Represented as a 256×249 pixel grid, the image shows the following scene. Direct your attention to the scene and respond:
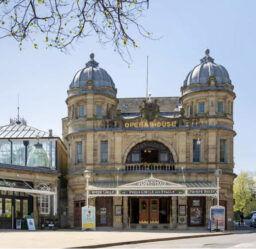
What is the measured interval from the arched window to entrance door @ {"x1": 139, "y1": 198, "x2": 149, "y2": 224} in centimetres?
359

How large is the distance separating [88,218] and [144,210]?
29.8ft

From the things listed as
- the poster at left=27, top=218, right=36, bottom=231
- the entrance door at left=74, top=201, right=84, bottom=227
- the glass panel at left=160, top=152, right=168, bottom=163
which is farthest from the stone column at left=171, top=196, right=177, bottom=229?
the poster at left=27, top=218, right=36, bottom=231

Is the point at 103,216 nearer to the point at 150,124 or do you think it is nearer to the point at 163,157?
the point at 163,157

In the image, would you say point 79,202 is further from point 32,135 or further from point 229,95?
point 229,95

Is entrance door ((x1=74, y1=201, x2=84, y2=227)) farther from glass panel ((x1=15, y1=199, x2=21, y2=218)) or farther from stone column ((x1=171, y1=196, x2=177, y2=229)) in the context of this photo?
stone column ((x1=171, y1=196, x2=177, y2=229))

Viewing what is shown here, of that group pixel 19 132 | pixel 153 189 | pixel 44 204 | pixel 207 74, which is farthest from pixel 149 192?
pixel 19 132

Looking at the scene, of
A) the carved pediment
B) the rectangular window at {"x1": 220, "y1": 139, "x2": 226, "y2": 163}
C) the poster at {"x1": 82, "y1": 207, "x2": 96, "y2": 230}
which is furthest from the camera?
the rectangular window at {"x1": 220, "y1": 139, "x2": 226, "y2": 163}

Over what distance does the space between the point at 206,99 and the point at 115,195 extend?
12.1m

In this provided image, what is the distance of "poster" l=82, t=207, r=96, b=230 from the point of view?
3981 centimetres

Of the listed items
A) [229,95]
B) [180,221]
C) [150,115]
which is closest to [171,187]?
[180,221]

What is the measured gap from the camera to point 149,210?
4791 cm

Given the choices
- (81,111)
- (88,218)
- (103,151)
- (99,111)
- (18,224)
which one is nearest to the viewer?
(88,218)

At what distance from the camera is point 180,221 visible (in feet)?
151

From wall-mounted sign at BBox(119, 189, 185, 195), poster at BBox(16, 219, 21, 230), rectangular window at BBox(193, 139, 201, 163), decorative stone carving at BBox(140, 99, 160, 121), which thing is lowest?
poster at BBox(16, 219, 21, 230)
